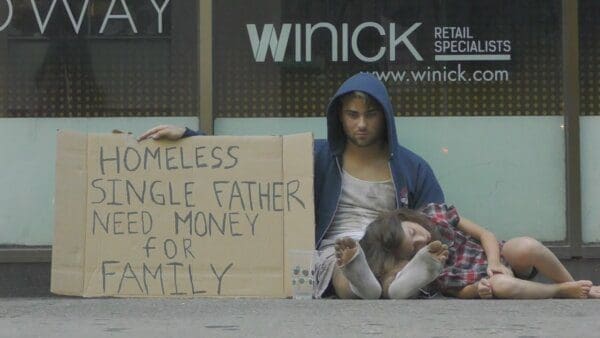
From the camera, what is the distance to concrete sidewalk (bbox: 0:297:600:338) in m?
5.22

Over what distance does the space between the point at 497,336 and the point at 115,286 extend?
2.06 meters

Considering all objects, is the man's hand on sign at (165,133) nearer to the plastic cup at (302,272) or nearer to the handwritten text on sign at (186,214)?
the handwritten text on sign at (186,214)

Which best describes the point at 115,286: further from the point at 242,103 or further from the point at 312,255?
the point at 242,103

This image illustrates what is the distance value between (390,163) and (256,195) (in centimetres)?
72

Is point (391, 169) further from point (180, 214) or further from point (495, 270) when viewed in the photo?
point (180, 214)

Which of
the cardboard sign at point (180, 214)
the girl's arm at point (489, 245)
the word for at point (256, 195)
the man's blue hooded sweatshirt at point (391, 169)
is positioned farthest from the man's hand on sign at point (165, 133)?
the girl's arm at point (489, 245)

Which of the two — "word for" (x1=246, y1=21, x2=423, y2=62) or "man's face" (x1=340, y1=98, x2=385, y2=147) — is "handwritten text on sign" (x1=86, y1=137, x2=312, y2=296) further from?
"word for" (x1=246, y1=21, x2=423, y2=62)

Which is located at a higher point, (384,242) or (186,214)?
(186,214)

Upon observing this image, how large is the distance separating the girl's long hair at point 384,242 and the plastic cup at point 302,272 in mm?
270

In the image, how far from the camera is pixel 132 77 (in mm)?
7500

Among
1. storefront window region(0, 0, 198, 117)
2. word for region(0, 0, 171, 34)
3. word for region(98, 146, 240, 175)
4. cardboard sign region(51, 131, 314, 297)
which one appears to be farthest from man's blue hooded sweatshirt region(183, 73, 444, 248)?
word for region(0, 0, 171, 34)

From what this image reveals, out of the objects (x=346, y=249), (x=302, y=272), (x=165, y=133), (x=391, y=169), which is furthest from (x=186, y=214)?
(x=391, y=169)

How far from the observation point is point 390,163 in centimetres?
670

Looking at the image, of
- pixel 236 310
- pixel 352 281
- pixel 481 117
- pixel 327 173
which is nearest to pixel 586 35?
pixel 481 117
